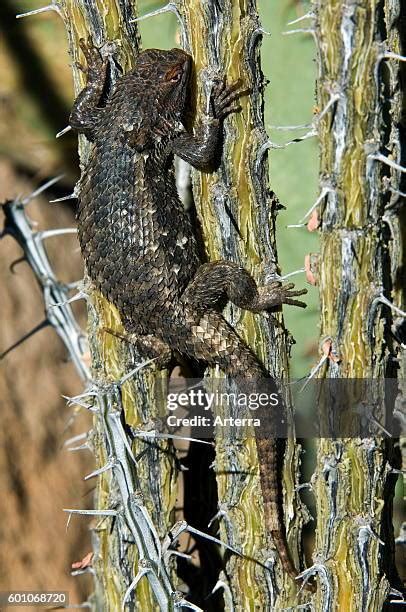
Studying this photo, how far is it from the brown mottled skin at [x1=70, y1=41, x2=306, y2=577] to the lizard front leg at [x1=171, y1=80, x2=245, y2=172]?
3 centimetres

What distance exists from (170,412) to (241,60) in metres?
1.17

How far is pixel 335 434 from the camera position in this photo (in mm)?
2014

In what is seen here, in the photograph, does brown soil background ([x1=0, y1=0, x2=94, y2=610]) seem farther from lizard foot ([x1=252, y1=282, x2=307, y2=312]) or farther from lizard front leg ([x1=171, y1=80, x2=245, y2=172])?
lizard foot ([x1=252, y1=282, x2=307, y2=312])

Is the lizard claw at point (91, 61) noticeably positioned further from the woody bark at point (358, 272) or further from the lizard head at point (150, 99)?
the woody bark at point (358, 272)

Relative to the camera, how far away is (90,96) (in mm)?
2283

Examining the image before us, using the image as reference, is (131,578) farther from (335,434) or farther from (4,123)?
(4,123)

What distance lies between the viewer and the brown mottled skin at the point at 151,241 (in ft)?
7.08

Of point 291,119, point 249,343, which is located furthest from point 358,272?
point 291,119

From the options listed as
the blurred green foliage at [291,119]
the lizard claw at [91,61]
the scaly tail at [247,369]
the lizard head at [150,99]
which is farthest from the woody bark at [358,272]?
the lizard claw at [91,61]

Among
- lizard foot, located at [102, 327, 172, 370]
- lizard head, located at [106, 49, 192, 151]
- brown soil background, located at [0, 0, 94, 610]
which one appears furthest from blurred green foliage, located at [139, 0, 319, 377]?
brown soil background, located at [0, 0, 94, 610]

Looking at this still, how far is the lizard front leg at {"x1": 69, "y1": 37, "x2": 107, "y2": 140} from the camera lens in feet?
7.07

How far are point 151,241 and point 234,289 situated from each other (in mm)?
323

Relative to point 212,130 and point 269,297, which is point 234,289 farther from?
point 212,130

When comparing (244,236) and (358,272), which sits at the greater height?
(244,236)
